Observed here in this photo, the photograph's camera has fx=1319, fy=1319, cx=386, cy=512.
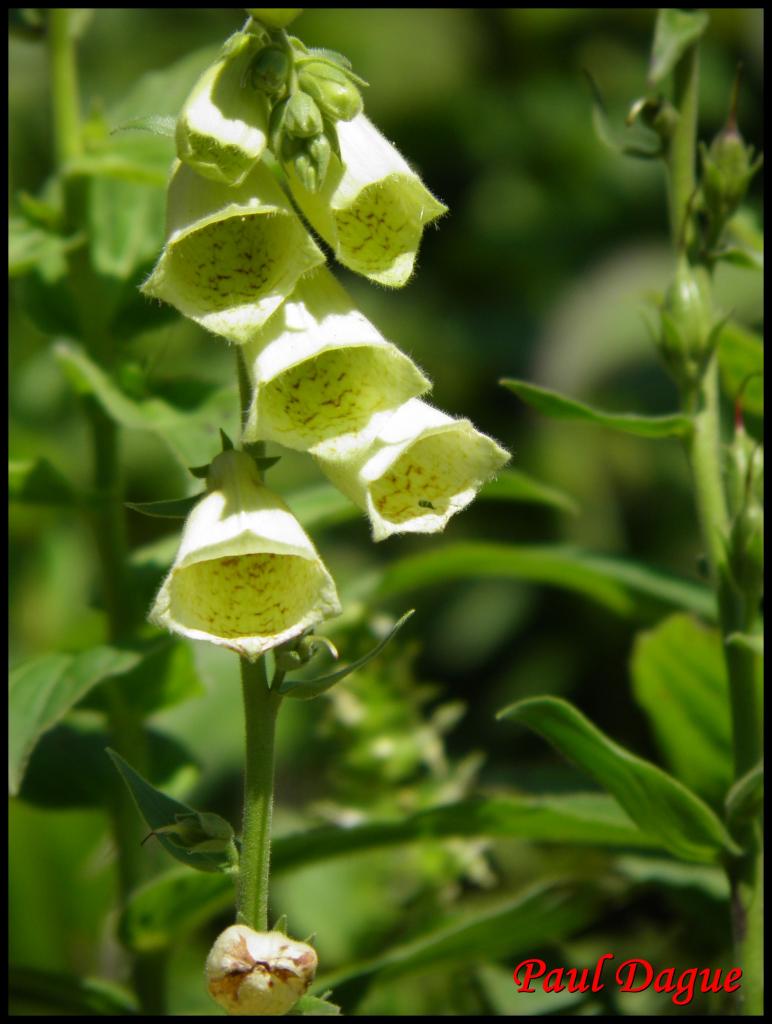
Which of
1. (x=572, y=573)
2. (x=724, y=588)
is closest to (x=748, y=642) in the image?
(x=724, y=588)

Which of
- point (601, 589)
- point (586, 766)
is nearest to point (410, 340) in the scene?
point (601, 589)

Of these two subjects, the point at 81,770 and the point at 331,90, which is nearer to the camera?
the point at 331,90

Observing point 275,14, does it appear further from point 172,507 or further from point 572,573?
point 572,573

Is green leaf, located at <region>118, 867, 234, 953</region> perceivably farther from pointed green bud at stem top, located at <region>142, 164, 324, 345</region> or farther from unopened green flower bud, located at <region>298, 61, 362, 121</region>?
unopened green flower bud, located at <region>298, 61, 362, 121</region>

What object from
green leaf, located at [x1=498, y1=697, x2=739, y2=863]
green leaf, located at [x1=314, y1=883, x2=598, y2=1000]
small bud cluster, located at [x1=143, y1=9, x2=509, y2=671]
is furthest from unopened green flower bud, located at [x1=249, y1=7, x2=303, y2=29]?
green leaf, located at [x1=314, y1=883, x2=598, y2=1000]

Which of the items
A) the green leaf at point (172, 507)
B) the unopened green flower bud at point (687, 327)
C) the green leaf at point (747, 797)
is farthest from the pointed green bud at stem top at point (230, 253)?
the green leaf at point (747, 797)

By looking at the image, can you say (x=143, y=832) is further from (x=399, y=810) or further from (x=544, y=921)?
(x=544, y=921)
